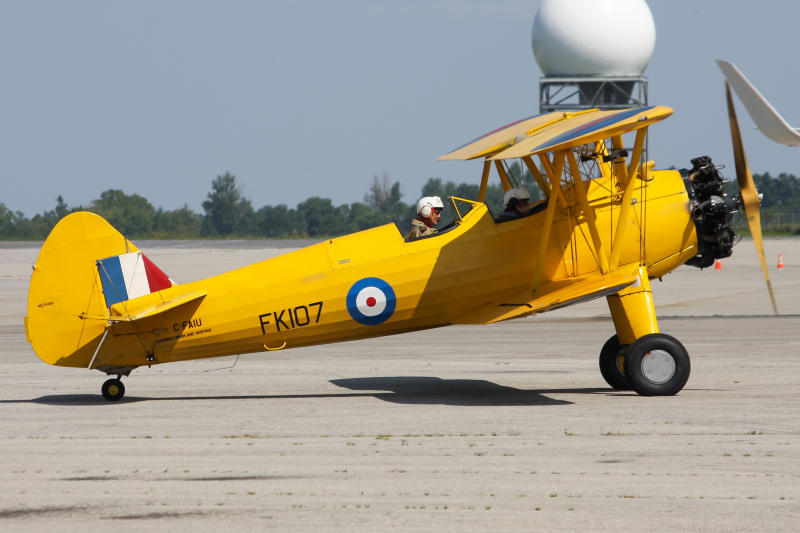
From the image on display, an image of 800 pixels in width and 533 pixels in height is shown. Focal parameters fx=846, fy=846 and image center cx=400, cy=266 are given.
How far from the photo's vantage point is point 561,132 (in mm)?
9609

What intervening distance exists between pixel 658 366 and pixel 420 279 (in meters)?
2.97

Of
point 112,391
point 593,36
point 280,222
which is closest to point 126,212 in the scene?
point 280,222

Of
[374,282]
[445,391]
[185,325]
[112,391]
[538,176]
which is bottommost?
[445,391]

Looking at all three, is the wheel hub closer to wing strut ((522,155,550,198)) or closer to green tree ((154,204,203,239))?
wing strut ((522,155,550,198))

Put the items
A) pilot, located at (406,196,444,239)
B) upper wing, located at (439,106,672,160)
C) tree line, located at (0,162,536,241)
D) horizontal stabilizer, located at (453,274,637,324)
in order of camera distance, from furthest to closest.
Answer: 1. tree line, located at (0,162,536,241)
2. pilot, located at (406,196,444,239)
3. horizontal stabilizer, located at (453,274,637,324)
4. upper wing, located at (439,106,672,160)

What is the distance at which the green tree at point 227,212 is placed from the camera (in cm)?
10262

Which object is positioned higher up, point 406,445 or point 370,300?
point 370,300

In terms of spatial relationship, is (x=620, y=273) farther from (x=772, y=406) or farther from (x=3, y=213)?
(x=3, y=213)

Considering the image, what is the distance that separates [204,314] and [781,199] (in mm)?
113539

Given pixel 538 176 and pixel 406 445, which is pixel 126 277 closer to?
pixel 406 445

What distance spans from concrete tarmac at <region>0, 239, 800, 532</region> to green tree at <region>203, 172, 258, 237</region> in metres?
89.0

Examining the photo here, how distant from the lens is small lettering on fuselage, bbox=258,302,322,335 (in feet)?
32.8

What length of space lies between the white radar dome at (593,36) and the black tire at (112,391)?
129 ft

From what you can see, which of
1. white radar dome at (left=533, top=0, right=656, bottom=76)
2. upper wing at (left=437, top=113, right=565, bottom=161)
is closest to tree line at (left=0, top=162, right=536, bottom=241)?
white radar dome at (left=533, top=0, right=656, bottom=76)
